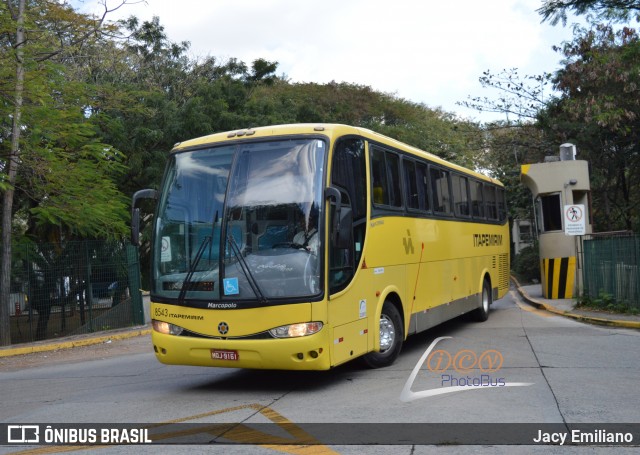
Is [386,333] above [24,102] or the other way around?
the other way around

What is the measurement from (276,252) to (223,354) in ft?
4.51

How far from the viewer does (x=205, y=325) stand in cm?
816

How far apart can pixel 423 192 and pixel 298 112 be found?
18.7 m

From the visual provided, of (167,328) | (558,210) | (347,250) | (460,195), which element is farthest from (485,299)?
(167,328)

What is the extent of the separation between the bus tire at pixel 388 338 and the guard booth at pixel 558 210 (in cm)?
1047

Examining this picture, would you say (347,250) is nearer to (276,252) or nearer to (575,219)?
(276,252)

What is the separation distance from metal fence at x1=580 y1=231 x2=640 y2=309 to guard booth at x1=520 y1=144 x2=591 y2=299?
1.62 m

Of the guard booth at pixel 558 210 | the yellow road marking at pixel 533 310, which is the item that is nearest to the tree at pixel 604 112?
the guard booth at pixel 558 210

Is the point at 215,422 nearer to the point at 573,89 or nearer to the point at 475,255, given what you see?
the point at 475,255

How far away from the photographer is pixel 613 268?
1591 cm

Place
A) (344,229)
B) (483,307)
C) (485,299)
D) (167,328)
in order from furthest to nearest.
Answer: (485,299) < (483,307) < (167,328) < (344,229)

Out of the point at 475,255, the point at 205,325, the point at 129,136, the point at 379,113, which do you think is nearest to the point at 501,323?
the point at 475,255

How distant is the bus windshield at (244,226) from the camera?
7941mm

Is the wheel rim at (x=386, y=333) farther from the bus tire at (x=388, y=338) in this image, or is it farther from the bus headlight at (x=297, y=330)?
the bus headlight at (x=297, y=330)
